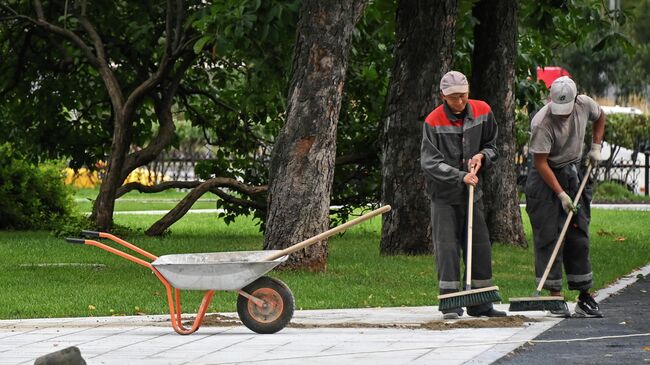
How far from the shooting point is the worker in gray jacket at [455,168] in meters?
9.94

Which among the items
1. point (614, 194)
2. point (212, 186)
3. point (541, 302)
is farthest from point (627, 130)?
point (541, 302)

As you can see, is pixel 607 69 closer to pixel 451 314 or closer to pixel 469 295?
pixel 451 314

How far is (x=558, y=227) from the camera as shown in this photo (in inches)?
406

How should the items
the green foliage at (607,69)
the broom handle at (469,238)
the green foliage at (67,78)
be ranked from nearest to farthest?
the broom handle at (469,238) → the green foliage at (67,78) → the green foliage at (607,69)

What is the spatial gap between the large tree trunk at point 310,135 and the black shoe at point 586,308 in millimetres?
3636

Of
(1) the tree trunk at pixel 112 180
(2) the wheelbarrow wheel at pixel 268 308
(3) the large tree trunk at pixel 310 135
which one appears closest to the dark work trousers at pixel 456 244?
(2) the wheelbarrow wheel at pixel 268 308

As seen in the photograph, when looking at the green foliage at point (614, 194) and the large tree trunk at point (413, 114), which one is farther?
the green foliage at point (614, 194)

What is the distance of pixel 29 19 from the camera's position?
19.4 meters

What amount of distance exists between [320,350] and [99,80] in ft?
44.5

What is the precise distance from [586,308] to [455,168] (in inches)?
55.4

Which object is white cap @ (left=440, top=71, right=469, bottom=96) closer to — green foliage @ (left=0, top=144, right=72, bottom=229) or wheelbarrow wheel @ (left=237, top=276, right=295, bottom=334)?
wheelbarrow wheel @ (left=237, top=276, right=295, bottom=334)

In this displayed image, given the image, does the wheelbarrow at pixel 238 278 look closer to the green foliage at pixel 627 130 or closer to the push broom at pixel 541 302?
the push broom at pixel 541 302

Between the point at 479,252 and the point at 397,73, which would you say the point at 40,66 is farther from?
the point at 479,252

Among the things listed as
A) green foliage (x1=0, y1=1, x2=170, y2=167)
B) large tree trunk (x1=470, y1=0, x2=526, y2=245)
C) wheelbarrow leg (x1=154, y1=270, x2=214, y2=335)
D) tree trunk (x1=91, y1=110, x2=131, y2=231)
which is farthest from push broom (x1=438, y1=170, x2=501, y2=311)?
green foliage (x1=0, y1=1, x2=170, y2=167)
